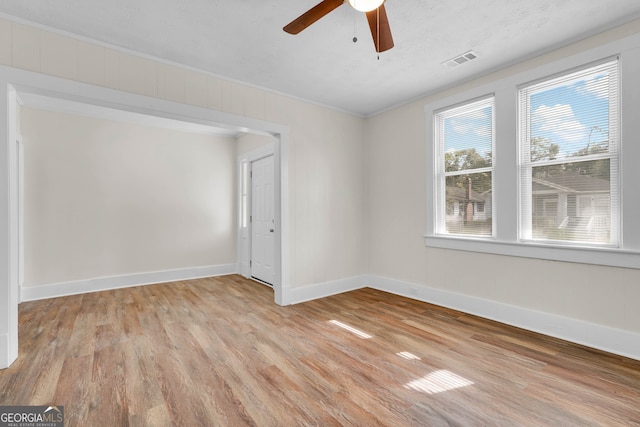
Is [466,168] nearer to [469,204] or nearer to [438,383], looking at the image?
[469,204]

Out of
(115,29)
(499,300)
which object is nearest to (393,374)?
(499,300)

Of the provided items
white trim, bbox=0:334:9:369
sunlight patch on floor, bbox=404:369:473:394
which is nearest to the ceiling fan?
sunlight patch on floor, bbox=404:369:473:394

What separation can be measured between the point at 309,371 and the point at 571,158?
3083mm

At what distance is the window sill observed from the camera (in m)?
2.54

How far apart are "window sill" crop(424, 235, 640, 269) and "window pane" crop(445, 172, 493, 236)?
0.15 meters

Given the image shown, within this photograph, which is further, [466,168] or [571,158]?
[466,168]

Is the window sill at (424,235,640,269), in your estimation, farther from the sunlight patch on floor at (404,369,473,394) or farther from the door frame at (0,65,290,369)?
the door frame at (0,65,290,369)

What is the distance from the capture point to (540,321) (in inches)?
118

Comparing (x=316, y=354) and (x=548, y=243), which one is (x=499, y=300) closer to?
(x=548, y=243)

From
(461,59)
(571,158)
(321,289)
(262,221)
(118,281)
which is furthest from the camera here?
(262,221)

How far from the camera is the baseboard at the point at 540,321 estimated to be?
8.32 feet

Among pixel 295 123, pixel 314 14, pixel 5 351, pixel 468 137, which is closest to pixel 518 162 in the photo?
pixel 468 137

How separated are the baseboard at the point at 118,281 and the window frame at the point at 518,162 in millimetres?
4009

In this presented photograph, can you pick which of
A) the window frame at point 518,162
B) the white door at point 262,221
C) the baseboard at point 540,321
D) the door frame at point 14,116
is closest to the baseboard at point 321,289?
the baseboard at point 540,321
